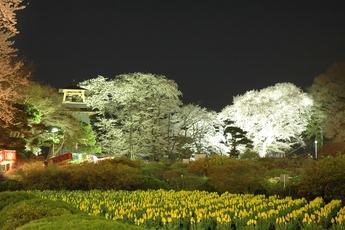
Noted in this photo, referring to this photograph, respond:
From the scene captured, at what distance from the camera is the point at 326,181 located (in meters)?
14.9

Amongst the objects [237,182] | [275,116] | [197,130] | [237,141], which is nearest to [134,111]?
[197,130]

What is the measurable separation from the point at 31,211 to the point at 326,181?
Result: 10.4 metres

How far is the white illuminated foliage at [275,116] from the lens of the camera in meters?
46.0

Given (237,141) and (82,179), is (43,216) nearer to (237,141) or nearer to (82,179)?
(82,179)

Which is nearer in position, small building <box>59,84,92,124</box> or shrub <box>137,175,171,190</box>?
shrub <box>137,175,171,190</box>

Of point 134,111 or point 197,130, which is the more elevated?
point 134,111

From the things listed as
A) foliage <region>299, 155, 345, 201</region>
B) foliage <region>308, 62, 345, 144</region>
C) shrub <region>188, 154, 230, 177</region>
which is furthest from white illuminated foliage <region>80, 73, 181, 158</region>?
foliage <region>299, 155, 345, 201</region>

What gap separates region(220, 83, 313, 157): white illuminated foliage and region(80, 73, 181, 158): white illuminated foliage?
23.4 ft

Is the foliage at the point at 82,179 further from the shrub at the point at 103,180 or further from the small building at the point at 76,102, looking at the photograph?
the small building at the point at 76,102

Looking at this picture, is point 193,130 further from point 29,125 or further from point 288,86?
point 29,125

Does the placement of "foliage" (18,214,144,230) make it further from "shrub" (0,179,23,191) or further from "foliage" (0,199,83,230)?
"shrub" (0,179,23,191)

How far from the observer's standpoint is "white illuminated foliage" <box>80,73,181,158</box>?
43.0m

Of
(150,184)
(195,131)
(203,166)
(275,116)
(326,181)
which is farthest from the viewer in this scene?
(195,131)

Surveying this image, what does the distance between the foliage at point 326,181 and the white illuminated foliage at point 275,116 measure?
30326 mm
